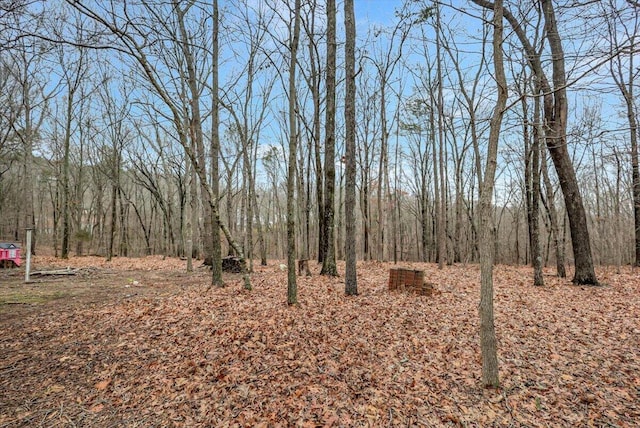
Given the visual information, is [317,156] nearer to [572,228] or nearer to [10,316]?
[572,228]

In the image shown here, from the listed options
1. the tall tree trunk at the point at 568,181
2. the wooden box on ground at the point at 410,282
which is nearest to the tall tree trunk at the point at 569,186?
the tall tree trunk at the point at 568,181

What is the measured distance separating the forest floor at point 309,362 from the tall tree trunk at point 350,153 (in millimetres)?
689

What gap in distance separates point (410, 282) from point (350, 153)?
11.2 feet

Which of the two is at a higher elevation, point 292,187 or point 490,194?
point 292,187

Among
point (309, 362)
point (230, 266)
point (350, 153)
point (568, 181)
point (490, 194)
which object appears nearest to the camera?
point (490, 194)

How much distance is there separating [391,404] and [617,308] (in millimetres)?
5938

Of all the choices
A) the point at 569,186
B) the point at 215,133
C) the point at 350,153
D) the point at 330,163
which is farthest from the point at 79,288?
the point at 569,186

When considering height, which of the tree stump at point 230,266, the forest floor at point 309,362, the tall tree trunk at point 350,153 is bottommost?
the forest floor at point 309,362

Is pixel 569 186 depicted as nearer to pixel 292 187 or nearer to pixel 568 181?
pixel 568 181

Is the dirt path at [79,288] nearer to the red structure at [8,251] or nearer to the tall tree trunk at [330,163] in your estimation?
the red structure at [8,251]

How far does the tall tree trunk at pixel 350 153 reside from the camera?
273 inches

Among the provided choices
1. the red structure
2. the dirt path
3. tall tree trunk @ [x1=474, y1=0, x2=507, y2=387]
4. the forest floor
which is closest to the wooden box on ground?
the forest floor

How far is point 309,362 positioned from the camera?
410cm

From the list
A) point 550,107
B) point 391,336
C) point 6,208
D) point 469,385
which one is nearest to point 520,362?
point 469,385
